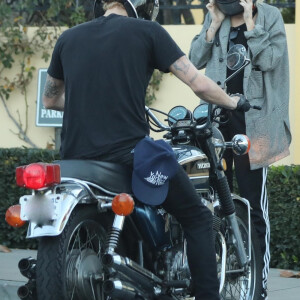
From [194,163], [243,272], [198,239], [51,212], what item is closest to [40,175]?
[51,212]

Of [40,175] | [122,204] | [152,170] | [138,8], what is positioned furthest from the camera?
[138,8]

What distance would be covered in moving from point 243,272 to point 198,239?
746mm

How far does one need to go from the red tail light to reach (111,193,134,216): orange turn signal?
287 millimetres

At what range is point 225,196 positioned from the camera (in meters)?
5.14

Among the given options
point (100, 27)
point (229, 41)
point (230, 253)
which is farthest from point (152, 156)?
point (229, 41)

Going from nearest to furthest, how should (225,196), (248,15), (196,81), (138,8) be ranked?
(196,81)
(138,8)
(225,196)
(248,15)

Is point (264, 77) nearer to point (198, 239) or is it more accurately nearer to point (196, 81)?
point (196, 81)

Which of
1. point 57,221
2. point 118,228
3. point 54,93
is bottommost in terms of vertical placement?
point 118,228

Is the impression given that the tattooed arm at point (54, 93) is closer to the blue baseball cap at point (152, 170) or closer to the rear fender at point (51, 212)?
the blue baseball cap at point (152, 170)

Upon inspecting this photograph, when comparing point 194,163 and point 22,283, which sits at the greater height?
point 194,163

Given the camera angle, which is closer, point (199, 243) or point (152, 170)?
point (152, 170)

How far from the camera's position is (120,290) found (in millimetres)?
4258

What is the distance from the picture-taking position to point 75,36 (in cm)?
461

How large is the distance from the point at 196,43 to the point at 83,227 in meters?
2.20
